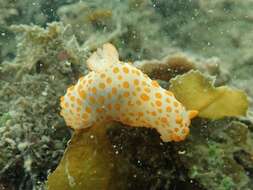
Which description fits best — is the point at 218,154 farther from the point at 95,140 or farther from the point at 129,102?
the point at 95,140

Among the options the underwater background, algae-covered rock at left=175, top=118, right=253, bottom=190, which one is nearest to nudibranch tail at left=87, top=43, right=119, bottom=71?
the underwater background

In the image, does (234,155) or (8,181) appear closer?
(234,155)

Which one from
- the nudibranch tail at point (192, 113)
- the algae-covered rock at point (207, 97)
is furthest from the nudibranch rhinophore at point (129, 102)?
the algae-covered rock at point (207, 97)

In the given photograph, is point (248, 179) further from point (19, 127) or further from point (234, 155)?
point (19, 127)

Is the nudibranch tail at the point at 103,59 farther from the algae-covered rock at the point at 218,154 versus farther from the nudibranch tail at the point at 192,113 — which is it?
the algae-covered rock at the point at 218,154

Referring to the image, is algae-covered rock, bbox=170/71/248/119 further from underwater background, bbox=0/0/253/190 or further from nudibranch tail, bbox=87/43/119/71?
nudibranch tail, bbox=87/43/119/71

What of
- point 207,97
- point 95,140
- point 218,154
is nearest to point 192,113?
point 207,97

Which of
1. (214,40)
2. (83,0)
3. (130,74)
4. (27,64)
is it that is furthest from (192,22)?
(130,74)
